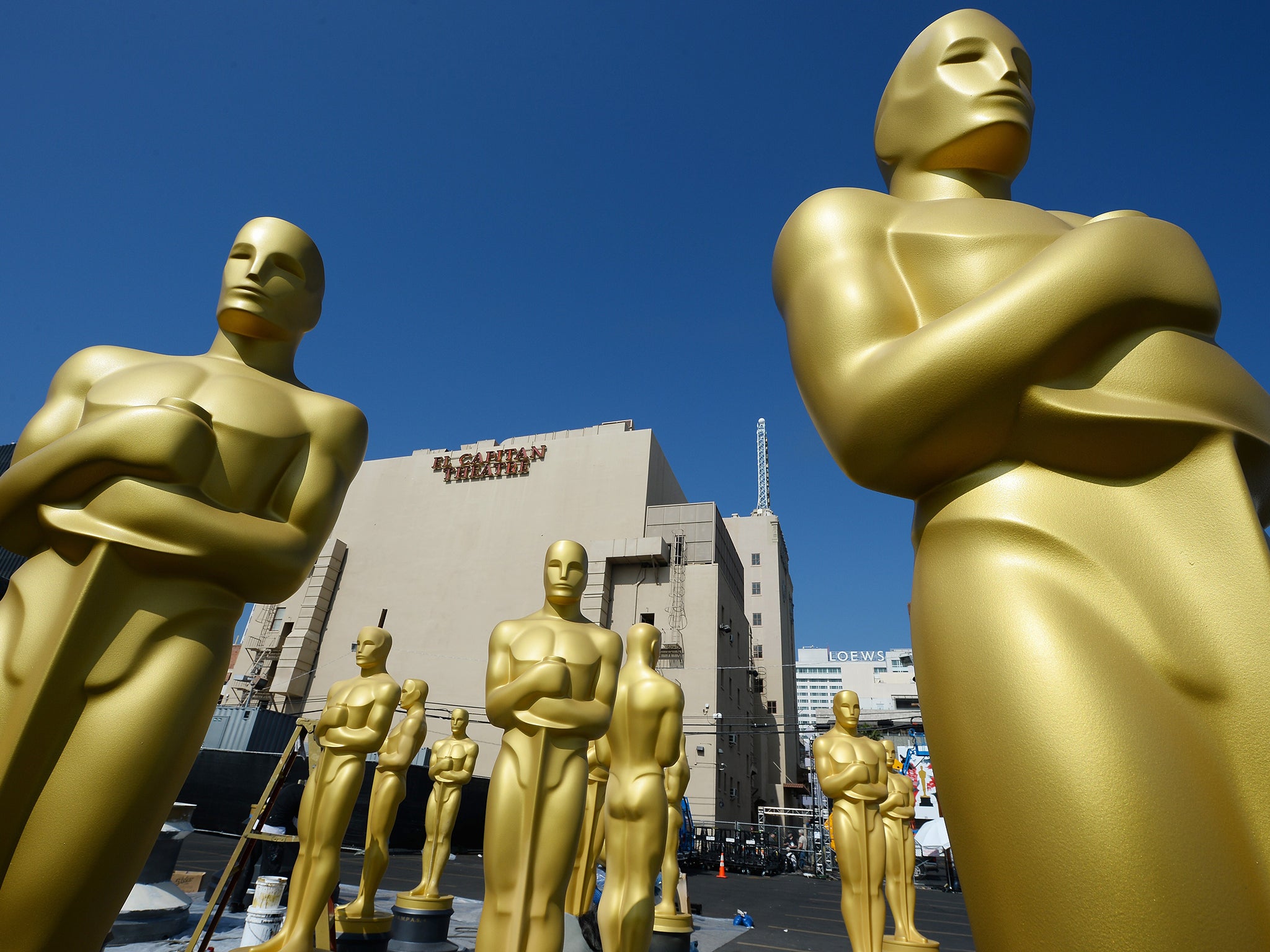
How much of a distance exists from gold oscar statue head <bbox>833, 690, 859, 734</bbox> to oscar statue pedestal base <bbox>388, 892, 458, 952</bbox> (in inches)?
173

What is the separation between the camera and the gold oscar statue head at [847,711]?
26.3 ft

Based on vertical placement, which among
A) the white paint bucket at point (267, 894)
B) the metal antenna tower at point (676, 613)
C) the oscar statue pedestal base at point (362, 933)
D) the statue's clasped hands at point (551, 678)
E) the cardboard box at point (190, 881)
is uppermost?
the metal antenna tower at point (676, 613)

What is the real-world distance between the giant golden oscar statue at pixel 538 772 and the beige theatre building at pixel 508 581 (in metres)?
24.5

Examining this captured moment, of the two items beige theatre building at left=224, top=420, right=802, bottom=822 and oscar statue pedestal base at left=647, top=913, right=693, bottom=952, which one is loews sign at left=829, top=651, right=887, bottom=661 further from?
oscar statue pedestal base at left=647, top=913, right=693, bottom=952

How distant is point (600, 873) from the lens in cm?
1287

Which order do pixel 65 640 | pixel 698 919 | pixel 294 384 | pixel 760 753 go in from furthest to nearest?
pixel 760 753, pixel 698 919, pixel 294 384, pixel 65 640

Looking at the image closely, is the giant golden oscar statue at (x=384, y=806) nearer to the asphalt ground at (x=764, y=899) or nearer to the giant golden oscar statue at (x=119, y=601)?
the asphalt ground at (x=764, y=899)

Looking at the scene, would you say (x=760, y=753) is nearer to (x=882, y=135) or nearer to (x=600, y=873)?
(x=600, y=873)

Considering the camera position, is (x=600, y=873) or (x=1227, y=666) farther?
(x=600, y=873)

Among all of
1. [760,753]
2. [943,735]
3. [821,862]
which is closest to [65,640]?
[943,735]

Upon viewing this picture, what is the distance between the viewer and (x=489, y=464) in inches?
1423

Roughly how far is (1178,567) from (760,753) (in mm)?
45053

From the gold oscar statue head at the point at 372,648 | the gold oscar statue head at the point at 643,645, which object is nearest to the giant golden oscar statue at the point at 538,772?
the gold oscar statue head at the point at 643,645

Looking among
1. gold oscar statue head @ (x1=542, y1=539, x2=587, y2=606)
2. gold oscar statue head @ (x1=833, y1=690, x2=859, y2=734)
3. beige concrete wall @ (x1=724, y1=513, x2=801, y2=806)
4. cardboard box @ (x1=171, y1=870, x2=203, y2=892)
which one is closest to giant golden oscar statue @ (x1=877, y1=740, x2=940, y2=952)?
gold oscar statue head @ (x1=833, y1=690, x2=859, y2=734)
